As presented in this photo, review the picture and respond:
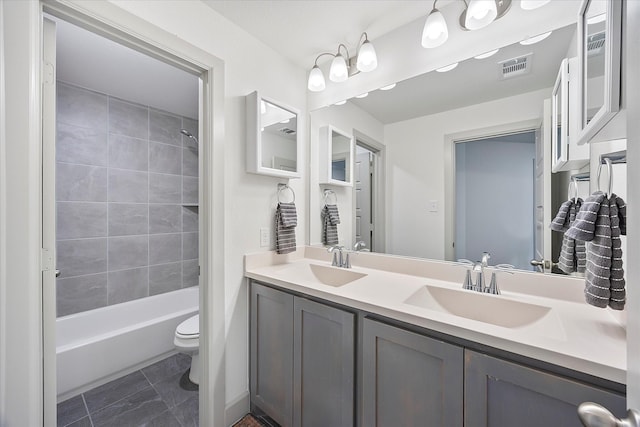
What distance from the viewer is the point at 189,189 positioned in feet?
9.71

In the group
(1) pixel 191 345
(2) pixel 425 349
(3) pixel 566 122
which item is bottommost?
(1) pixel 191 345

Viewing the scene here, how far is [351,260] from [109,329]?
7.51 feet

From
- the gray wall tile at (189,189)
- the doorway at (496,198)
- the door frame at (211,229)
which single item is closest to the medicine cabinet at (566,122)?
the doorway at (496,198)

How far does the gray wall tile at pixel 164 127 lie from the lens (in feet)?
8.71

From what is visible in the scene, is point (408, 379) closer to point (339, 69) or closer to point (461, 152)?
point (461, 152)

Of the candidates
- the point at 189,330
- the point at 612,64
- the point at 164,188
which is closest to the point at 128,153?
the point at 164,188

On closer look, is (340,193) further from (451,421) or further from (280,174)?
(451,421)

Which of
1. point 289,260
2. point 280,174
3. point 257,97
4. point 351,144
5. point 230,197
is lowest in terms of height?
point 289,260

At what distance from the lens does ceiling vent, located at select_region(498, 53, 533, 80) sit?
45.9 inches

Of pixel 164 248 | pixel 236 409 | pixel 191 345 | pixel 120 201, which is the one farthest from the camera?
pixel 164 248

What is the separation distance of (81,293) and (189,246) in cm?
98

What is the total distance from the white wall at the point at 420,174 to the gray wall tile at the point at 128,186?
240 centimetres

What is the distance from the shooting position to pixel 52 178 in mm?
1016

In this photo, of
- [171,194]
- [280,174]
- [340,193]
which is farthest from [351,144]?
[171,194]
